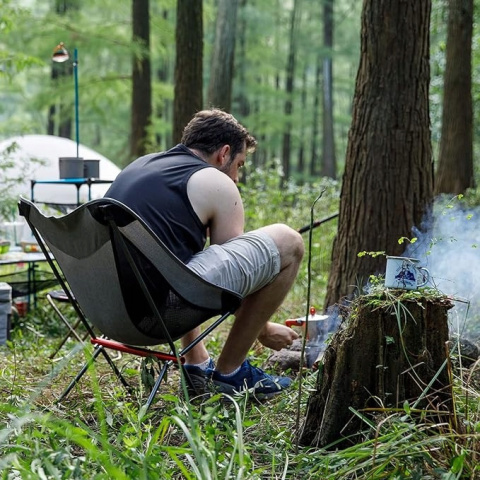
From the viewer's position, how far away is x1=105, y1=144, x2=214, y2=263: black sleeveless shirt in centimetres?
282

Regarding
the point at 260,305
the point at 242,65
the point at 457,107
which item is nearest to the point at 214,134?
the point at 260,305

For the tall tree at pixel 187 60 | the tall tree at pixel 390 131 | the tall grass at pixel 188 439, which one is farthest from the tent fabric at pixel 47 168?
the tall grass at pixel 188 439

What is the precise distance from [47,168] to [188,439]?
6.60 metres

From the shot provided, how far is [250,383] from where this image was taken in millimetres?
3025

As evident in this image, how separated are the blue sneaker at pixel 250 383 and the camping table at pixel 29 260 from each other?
2.20 metres

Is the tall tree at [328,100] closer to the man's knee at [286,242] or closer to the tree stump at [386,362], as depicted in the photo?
the man's knee at [286,242]

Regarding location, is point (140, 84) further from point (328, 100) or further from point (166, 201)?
point (328, 100)

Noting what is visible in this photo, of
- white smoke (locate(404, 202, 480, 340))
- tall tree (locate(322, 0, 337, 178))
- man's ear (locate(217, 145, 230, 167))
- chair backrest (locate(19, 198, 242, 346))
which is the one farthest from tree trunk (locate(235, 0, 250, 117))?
chair backrest (locate(19, 198, 242, 346))

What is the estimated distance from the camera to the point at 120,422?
8.62 ft

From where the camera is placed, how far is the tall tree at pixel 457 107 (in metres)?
9.10

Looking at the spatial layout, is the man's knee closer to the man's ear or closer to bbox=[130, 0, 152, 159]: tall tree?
the man's ear

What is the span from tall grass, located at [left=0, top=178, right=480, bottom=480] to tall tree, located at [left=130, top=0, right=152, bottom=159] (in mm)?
7292

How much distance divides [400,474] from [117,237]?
1139mm

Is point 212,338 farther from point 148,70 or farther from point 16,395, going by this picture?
point 148,70
